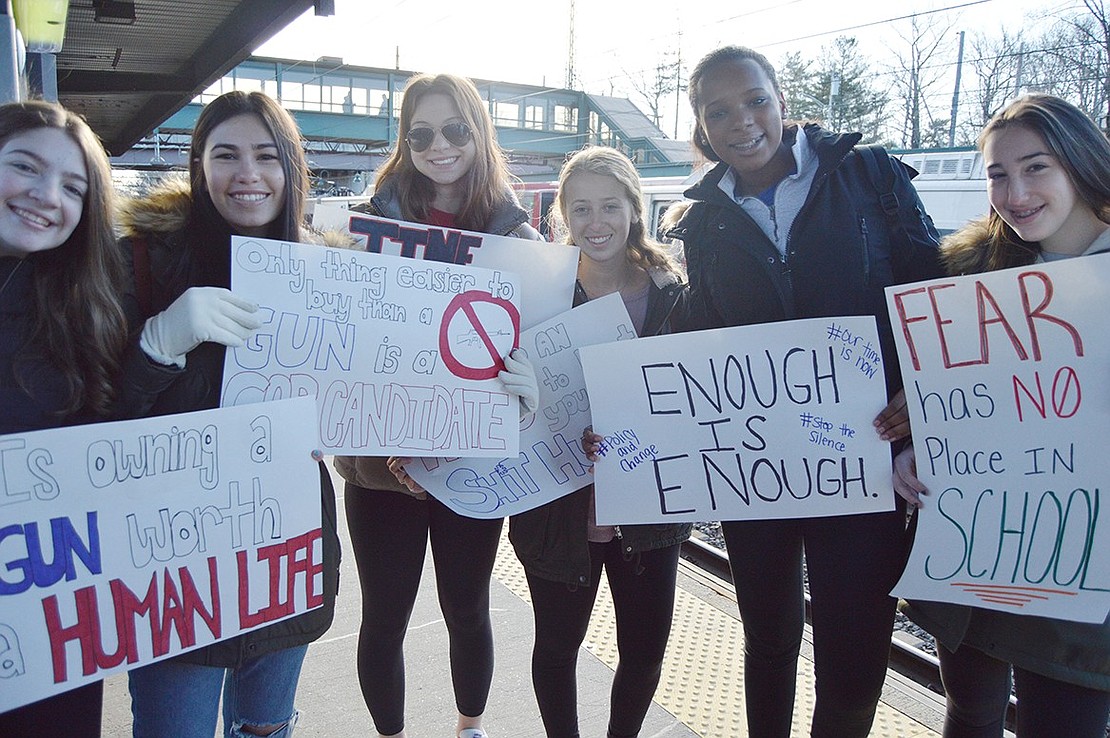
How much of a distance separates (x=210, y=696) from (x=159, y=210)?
115 cm

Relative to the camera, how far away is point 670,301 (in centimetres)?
241

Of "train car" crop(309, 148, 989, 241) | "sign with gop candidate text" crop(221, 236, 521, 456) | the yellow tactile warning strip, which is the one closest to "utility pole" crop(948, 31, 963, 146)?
"train car" crop(309, 148, 989, 241)

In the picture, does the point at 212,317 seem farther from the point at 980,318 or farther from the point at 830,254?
the point at 980,318

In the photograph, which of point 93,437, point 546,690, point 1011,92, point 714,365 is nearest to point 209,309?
point 93,437

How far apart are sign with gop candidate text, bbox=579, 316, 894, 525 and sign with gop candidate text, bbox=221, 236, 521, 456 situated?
32 centimetres

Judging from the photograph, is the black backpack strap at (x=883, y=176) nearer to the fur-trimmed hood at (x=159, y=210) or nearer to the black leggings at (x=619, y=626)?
the black leggings at (x=619, y=626)

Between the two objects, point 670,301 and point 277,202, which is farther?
point 670,301

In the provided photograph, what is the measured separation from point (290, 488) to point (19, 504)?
0.53 m

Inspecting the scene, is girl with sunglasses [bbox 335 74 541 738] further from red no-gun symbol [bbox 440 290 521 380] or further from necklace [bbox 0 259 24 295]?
necklace [bbox 0 259 24 295]

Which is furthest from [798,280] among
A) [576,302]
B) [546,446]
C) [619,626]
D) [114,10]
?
[114,10]

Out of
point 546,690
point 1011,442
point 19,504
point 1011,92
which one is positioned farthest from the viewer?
point 1011,92

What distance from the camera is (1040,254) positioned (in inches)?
75.2

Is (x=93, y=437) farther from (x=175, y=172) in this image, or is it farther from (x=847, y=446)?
(x=847, y=446)

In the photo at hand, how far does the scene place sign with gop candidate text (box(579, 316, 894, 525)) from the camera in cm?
210
